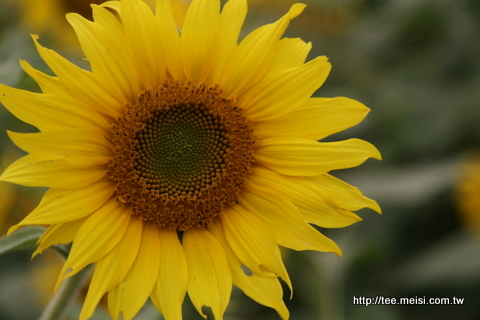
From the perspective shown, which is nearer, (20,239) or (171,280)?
(20,239)

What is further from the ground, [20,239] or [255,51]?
[255,51]

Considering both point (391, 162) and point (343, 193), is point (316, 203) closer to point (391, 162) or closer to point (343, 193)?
point (343, 193)

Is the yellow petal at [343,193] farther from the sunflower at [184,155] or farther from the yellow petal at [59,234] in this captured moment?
the yellow petal at [59,234]

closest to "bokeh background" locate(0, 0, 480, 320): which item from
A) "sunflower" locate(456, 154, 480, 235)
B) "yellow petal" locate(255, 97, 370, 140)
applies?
"sunflower" locate(456, 154, 480, 235)

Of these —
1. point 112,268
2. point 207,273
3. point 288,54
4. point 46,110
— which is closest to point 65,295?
point 112,268

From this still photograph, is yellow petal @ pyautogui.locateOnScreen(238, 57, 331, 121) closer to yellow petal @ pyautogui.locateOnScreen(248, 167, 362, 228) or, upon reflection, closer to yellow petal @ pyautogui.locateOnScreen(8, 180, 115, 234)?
yellow petal @ pyautogui.locateOnScreen(248, 167, 362, 228)

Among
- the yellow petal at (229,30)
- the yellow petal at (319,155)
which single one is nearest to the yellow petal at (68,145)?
the yellow petal at (229,30)

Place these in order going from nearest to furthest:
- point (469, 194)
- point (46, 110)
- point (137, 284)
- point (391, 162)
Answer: point (46, 110) → point (137, 284) → point (469, 194) → point (391, 162)
